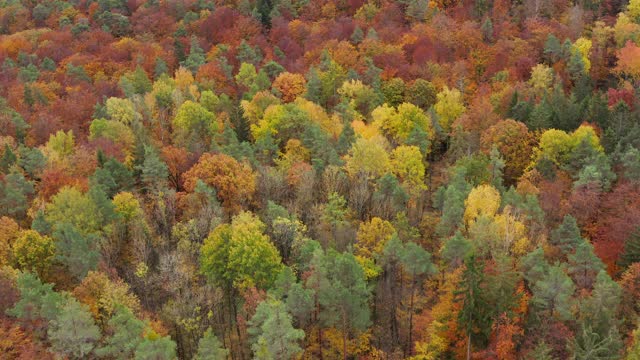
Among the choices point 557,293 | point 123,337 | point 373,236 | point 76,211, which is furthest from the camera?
point 76,211

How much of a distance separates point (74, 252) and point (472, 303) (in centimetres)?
3525

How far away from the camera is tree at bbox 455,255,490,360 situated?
162 ft

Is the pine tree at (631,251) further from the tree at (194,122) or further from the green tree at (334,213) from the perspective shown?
the tree at (194,122)

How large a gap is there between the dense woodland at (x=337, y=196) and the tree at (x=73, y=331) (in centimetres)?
21

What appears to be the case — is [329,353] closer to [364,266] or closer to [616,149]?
[364,266]

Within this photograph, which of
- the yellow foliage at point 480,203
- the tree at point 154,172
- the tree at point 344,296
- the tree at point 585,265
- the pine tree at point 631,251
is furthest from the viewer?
the tree at point 154,172

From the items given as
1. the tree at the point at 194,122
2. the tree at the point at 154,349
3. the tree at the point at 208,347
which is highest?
the tree at the point at 154,349

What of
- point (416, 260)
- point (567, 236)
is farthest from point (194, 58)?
point (567, 236)

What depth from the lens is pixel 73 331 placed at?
48688 mm

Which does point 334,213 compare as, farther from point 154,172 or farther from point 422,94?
point 422,94

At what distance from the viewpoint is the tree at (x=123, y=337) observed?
4781 cm

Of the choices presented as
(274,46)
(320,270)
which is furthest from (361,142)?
(274,46)

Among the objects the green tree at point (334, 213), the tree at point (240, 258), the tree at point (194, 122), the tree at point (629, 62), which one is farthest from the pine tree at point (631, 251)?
the tree at point (194, 122)

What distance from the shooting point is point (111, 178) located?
69.3 meters
